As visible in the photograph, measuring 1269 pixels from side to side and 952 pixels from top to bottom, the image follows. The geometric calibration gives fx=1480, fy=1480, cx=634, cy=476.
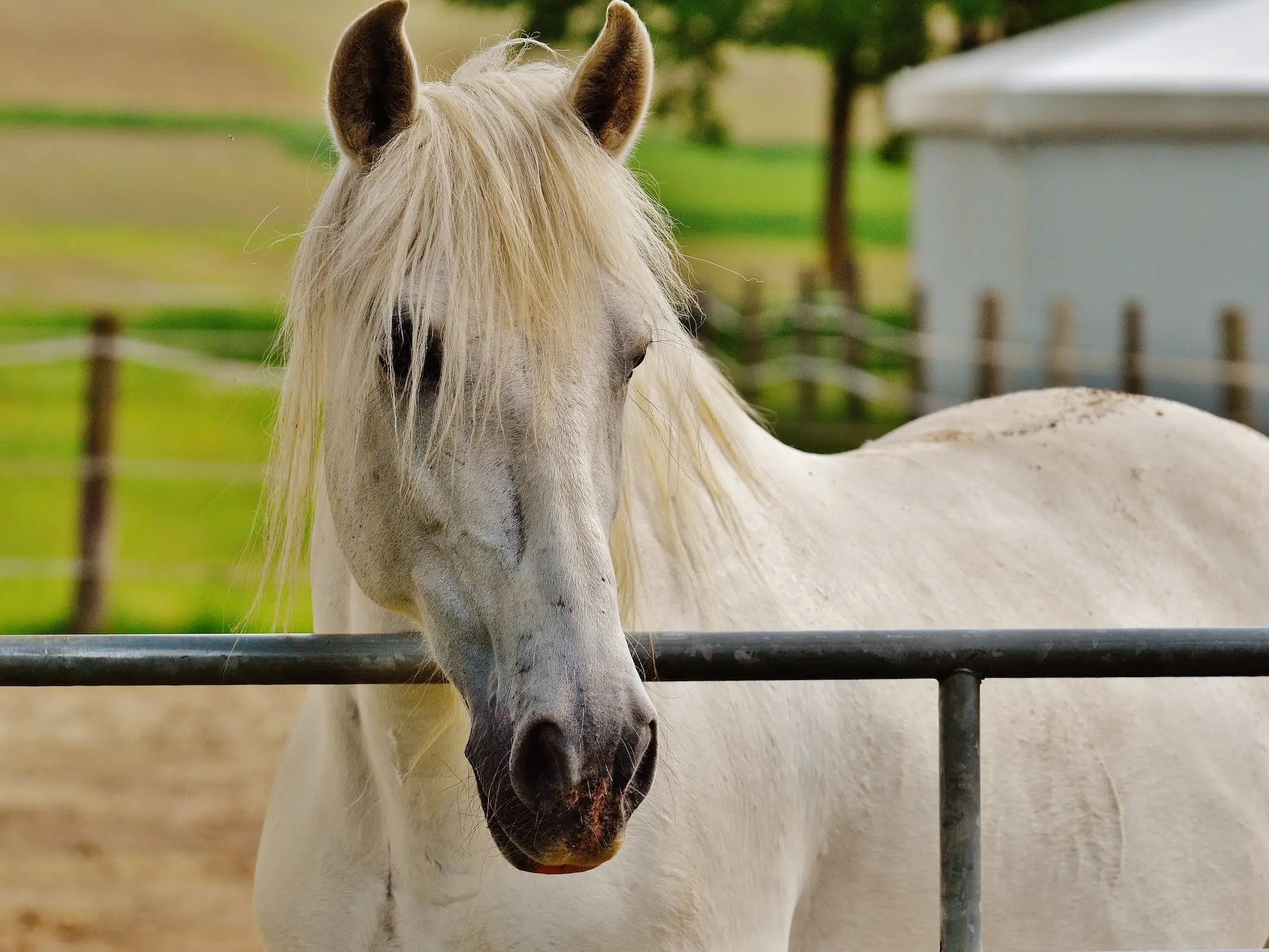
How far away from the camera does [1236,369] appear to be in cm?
1102

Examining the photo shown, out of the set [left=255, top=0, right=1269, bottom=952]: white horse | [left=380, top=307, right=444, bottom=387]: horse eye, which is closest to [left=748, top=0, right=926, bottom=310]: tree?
[left=255, top=0, right=1269, bottom=952]: white horse

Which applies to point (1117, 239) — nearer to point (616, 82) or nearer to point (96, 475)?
point (96, 475)

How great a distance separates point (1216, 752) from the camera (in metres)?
2.54

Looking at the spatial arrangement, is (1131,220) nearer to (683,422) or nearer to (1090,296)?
(1090,296)

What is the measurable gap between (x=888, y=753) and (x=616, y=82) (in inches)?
40.9

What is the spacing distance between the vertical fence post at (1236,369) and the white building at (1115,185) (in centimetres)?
44

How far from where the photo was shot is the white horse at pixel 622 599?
1589 millimetres

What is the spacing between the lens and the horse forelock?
64.3 inches

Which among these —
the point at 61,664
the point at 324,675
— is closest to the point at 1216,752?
the point at 324,675

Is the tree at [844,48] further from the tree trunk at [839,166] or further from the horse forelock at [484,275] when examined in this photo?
the horse forelock at [484,275]

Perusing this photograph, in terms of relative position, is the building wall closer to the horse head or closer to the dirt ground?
the dirt ground

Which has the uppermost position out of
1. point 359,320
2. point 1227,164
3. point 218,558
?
point 359,320

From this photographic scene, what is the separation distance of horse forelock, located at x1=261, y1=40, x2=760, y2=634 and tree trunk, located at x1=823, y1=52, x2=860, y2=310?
1782cm

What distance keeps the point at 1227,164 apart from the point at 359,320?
11.9 m
